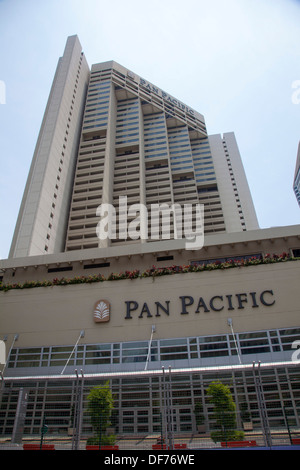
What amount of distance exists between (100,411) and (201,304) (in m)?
10.5

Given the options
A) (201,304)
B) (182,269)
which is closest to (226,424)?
(201,304)

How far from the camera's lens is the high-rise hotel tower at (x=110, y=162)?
55500mm

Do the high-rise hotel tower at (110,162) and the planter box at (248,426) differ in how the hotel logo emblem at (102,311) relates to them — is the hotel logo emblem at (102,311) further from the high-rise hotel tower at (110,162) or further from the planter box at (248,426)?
the high-rise hotel tower at (110,162)

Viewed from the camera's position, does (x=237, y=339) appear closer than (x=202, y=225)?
Yes

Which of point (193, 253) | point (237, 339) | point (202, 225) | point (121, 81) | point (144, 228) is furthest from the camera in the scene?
point (121, 81)

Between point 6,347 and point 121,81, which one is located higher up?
point 121,81

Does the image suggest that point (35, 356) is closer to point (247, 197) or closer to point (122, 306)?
point (122, 306)

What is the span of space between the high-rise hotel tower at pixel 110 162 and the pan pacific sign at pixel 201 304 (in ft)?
99.6

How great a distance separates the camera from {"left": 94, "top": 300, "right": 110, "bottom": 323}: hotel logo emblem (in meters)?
20.5


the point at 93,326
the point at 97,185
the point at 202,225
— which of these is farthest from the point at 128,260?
the point at 202,225

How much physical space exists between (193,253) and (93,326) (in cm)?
1074

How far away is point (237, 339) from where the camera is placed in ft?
60.6

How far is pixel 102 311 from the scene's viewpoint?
2072 cm

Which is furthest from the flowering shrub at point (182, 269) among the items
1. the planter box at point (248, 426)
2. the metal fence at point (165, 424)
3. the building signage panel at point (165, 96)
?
the building signage panel at point (165, 96)
